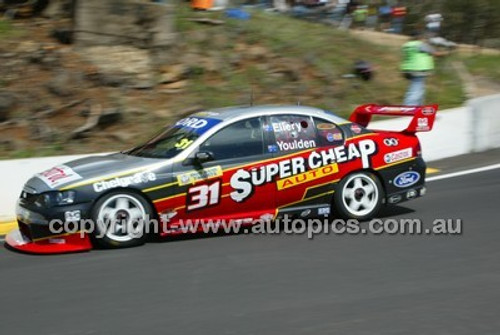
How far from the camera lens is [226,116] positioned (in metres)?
7.77

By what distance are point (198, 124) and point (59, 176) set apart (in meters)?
1.52

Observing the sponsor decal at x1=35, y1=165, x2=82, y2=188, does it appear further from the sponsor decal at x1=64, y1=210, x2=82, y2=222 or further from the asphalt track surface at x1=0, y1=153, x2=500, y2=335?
the asphalt track surface at x1=0, y1=153, x2=500, y2=335

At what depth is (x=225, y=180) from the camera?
7414 mm

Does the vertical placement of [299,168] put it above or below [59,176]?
below

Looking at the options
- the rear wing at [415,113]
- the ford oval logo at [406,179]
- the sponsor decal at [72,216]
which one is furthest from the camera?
the rear wing at [415,113]

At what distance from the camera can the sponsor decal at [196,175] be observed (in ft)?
24.0

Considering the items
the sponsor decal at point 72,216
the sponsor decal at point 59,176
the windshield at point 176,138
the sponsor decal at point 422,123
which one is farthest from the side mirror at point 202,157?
the sponsor decal at point 422,123

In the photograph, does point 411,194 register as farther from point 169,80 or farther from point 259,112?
point 169,80

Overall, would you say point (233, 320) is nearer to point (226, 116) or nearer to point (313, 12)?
point (226, 116)

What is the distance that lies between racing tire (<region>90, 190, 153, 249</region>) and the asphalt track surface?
13cm

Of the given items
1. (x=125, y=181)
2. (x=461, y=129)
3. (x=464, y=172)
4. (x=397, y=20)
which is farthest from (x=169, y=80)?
(x=397, y=20)

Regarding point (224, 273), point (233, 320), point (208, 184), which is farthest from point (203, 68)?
point (233, 320)

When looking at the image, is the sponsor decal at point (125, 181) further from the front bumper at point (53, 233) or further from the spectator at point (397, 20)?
the spectator at point (397, 20)

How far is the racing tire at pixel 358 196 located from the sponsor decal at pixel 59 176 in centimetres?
275
